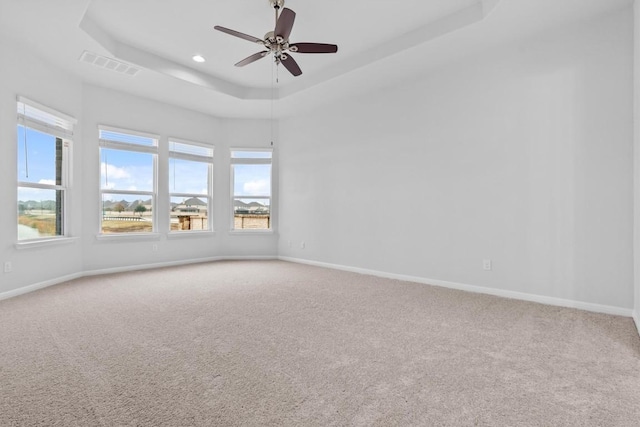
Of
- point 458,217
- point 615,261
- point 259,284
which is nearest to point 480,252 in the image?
point 458,217

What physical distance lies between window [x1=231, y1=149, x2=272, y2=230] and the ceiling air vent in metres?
2.44

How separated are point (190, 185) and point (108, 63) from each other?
7.99 ft

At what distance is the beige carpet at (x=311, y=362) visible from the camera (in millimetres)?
1526

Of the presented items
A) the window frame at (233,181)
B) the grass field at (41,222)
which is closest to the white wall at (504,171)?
the window frame at (233,181)

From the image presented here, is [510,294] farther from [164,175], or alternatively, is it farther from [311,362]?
[164,175]

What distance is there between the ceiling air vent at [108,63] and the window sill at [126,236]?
2.42 meters

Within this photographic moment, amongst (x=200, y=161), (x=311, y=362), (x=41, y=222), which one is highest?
(x=200, y=161)

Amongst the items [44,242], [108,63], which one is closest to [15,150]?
[44,242]

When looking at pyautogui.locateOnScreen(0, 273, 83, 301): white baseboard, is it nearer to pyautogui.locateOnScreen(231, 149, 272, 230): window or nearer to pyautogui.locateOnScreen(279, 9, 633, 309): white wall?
pyautogui.locateOnScreen(231, 149, 272, 230): window

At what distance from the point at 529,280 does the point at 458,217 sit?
3.34 ft

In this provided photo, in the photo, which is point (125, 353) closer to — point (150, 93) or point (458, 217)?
point (458, 217)

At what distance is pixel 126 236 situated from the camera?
509 centimetres

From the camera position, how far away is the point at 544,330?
8.52 feet

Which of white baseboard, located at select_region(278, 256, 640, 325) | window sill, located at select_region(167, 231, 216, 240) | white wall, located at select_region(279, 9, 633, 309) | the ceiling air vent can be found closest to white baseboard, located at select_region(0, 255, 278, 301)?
window sill, located at select_region(167, 231, 216, 240)
